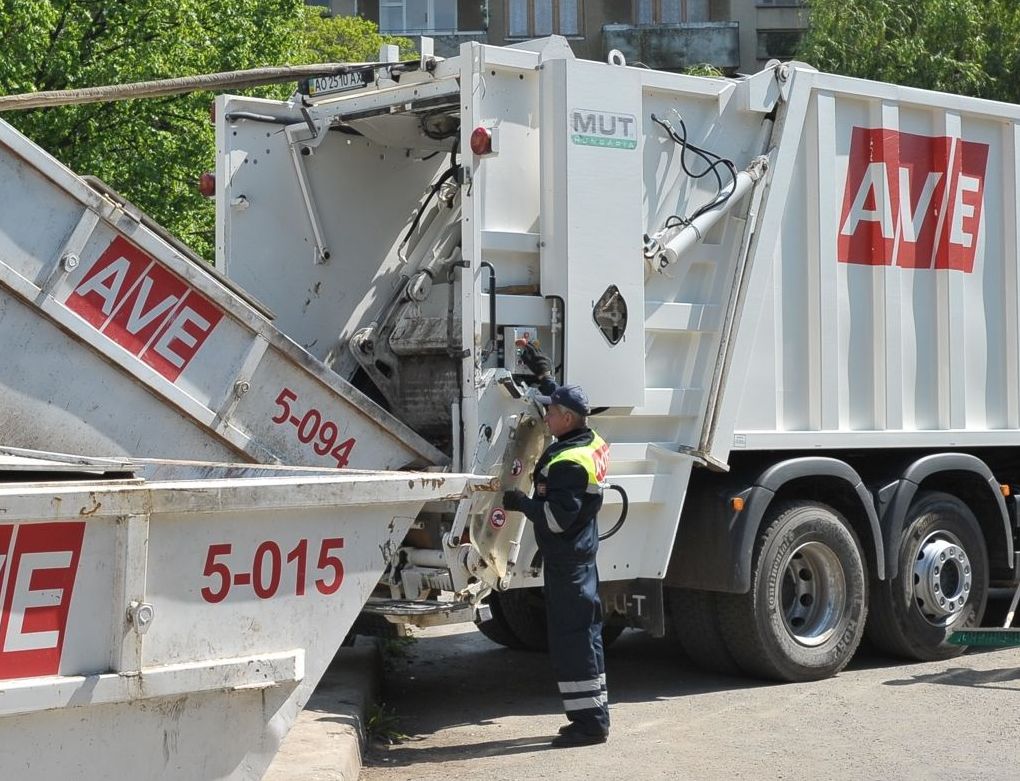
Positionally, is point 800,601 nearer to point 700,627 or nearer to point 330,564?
point 700,627

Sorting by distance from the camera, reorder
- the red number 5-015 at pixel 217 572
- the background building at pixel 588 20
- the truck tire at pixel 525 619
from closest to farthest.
→ 1. the red number 5-015 at pixel 217 572
2. the truck tire at pixel 525 619
3. the background building at pixel 588 20

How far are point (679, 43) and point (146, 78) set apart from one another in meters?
18.8

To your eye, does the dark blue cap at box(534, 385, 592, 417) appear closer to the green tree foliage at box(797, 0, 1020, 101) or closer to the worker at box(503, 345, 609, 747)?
the worker at box(503, 345, 609, 747)

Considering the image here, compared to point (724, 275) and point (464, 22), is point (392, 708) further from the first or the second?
point (464, 22)

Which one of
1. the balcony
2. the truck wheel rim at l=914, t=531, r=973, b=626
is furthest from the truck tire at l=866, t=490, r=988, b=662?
the balcony

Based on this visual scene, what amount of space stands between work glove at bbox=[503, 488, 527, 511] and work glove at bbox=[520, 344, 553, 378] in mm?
497

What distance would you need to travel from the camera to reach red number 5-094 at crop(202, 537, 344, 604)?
3.99 meters

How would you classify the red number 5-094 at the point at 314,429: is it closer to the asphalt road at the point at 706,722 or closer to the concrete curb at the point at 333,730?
the concrete curb at the point at 333,730

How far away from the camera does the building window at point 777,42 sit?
32.0 m

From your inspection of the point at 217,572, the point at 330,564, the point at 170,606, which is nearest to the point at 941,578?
the point at 330,564

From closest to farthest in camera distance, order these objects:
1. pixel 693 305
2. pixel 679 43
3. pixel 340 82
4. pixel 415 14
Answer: pixel 693 305, pixel 340 82, pixel 679 43, pixel 415 14

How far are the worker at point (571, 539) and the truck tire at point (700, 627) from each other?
125 centimetres

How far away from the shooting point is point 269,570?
413cm

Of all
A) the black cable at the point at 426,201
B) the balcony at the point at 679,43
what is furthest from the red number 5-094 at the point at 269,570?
the balcony at the point at 679,43
